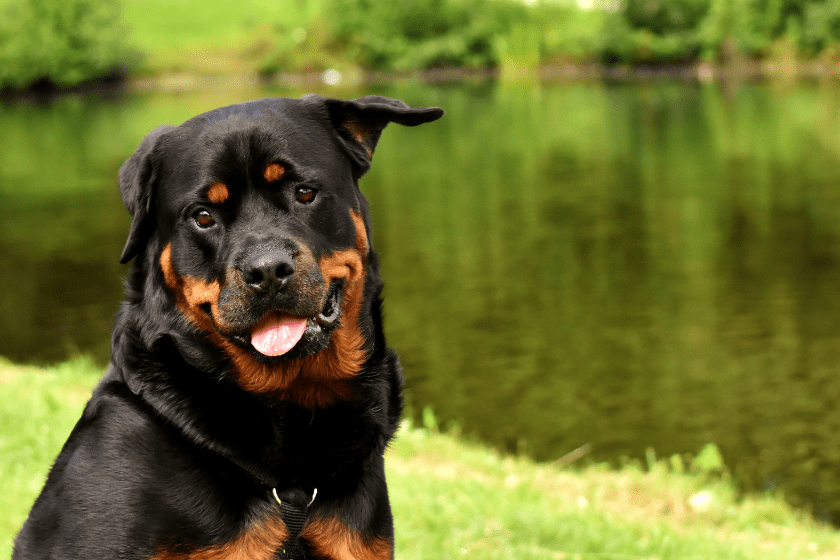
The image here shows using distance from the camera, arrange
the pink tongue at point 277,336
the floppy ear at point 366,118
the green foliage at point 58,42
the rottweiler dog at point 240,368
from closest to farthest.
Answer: the rottweiler dog at point 240,368, the pink tongue at point 277,336, the floppy ear at point 366,118, the green foliage at point 58,42

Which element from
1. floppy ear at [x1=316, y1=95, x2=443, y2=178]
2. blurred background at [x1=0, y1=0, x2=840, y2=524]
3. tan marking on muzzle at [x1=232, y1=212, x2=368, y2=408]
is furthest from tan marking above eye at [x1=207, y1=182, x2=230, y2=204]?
blurred background at [x1=0, y1=0, x2=840, y2=524]

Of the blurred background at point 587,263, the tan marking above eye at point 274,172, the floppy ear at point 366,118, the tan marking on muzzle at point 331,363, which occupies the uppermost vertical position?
the floppy ear at point 366,118

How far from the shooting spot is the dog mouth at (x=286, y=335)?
344cm

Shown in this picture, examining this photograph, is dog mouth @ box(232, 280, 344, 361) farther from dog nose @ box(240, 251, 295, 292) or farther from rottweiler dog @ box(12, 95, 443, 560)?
dog nose @ box(240, 251, 295, 292)

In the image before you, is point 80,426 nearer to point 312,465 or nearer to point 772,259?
point 312,465

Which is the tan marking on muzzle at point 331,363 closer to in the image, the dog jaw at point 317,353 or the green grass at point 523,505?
the dog jaw at point 317,353

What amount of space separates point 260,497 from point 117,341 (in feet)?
2.81

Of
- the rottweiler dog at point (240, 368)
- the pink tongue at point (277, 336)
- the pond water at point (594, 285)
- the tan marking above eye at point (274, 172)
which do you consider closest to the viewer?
the rottweiler dog at point (240, 368)

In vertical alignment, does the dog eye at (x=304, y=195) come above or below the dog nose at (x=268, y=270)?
above

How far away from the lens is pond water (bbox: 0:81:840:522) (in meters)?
12.1

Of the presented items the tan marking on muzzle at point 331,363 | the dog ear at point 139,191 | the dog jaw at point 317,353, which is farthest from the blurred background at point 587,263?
the tan marking on muzzle at point 331,363

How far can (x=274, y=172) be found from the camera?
355 cm

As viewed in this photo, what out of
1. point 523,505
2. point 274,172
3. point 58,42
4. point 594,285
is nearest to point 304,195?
point 274,172

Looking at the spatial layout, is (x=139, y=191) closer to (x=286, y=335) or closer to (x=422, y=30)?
(x=286, y=335)
